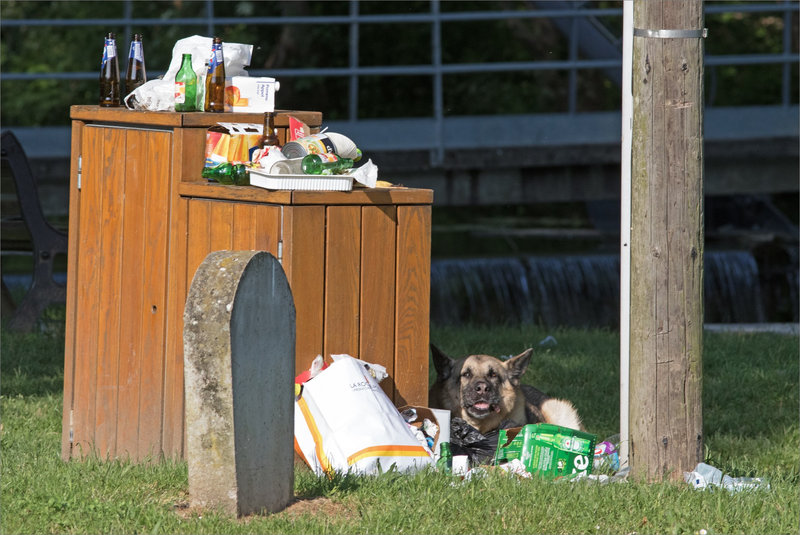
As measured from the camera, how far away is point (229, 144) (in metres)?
5.27

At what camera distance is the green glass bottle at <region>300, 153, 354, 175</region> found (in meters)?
5.03

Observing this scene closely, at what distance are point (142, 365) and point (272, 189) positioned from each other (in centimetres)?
124

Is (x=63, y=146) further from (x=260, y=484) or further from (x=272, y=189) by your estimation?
(x=260, y=484)

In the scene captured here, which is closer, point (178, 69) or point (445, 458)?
point (445, 458)

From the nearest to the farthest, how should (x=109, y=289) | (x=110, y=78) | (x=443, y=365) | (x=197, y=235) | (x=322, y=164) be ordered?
(x=322, y=164)
(x=197, y=235)
(x=109, y=289)
(x=110, y=78)
(x=443, y=365)

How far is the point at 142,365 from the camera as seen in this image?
552 centimetres

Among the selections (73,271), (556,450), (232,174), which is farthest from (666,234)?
(73,271)

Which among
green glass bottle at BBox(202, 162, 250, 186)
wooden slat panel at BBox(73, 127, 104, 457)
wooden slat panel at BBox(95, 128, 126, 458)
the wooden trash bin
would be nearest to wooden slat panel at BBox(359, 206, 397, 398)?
the wooden trash bin

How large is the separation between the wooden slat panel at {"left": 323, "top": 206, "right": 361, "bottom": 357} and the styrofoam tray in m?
0.10

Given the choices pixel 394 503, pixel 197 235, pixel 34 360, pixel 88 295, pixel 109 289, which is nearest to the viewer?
pixel 394 503

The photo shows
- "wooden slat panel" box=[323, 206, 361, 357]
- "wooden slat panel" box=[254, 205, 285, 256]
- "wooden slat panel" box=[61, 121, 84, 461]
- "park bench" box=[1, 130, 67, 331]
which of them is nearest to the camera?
"wooden slat panel" box=[254, 205, 285, 256]

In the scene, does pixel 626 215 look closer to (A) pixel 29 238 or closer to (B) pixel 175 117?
(B) pixel 175 117

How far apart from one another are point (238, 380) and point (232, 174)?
1.43 meters

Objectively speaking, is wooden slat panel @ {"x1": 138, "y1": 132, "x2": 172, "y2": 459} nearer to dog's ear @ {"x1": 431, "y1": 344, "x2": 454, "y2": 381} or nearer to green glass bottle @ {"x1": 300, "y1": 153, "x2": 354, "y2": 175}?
green glass bottle @ {"x1": 300, "y1": 153, "x2": 354, "y2": 175}
